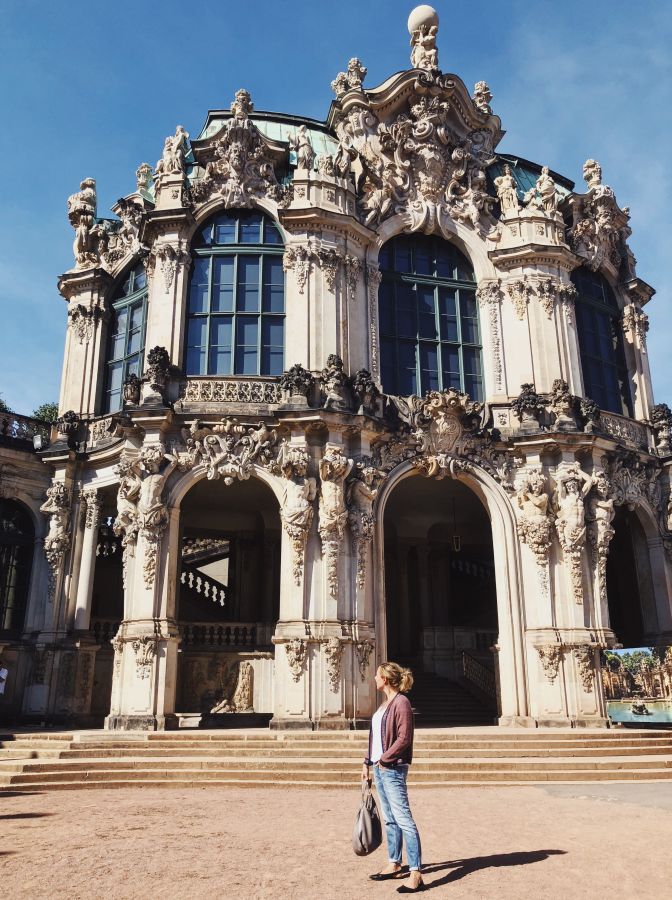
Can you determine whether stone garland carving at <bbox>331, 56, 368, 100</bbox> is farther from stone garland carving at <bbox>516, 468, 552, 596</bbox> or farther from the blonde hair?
the blonde hair

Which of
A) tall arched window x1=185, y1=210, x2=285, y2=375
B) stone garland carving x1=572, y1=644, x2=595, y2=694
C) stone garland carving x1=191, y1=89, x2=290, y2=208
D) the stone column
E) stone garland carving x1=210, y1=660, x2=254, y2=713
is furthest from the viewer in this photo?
stone garland carving x1=191, y1=89, x2=290, y2=208

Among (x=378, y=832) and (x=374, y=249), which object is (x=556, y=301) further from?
(x=378, y=832)

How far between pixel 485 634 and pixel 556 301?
1038cm

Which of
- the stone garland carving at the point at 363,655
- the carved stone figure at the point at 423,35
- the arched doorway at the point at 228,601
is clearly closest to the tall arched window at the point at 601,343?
the carved stone figure at the point at 423,35

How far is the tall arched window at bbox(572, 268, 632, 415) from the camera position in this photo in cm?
2522

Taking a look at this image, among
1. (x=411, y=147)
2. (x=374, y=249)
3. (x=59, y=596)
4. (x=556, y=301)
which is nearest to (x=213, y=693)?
(x=59, y=596)

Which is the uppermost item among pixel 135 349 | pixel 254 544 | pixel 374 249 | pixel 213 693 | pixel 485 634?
pixel 374 249

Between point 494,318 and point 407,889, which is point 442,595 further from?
point 407,889

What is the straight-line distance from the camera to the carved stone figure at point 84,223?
25984mm

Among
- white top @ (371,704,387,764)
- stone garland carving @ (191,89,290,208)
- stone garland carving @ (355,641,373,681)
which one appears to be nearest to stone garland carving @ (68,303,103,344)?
stone garland carving @ (191,89,290,208)

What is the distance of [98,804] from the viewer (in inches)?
459

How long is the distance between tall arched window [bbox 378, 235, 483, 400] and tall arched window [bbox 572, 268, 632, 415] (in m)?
3.60

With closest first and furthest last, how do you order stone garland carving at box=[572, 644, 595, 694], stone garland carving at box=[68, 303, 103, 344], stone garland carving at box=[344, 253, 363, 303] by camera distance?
stone garland carving at box=[572, 644, 595, 694] → stone garland carving at box=[344, 253, 363, 303] → stone garland carving at box=[68, 303, 103, 344]

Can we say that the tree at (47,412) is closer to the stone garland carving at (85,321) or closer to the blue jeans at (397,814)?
the stone garland carving at (85,321)
